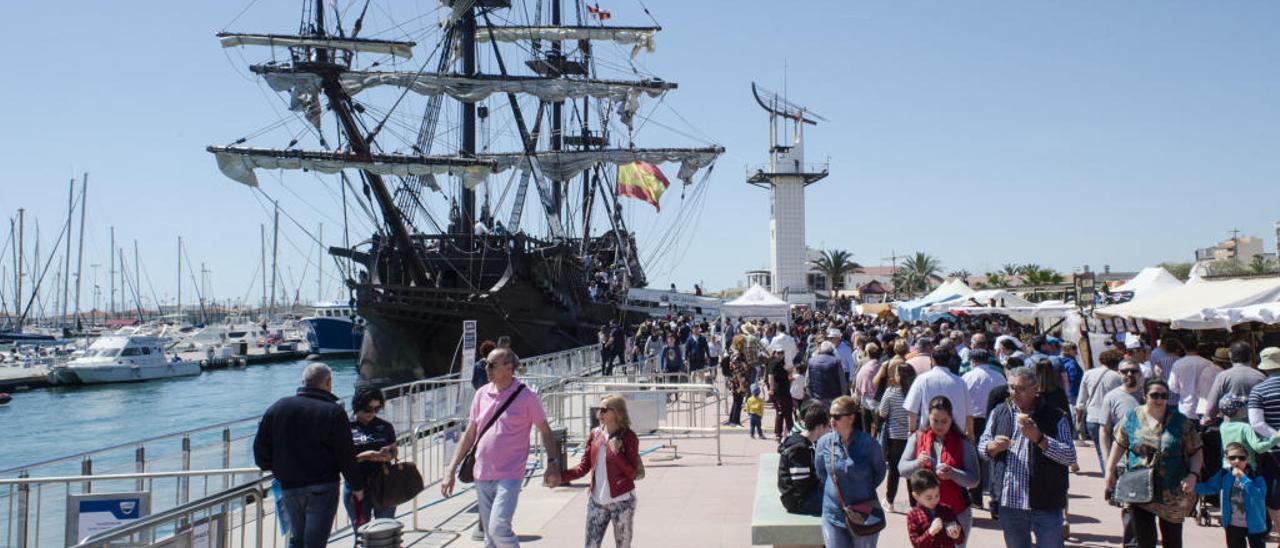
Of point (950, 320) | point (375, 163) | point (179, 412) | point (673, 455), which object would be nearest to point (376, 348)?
point (375, 163)

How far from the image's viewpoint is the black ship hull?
33906 mm

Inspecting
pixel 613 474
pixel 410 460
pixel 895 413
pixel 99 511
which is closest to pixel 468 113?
pixel 410 460

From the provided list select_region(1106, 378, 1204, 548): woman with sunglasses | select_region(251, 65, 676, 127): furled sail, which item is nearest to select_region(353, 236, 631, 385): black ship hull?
select_region(251, 65, 676, 127): furled sail

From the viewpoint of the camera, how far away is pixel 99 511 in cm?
636

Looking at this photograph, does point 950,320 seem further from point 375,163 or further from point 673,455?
point 673,455

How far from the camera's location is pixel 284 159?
28.7 meters

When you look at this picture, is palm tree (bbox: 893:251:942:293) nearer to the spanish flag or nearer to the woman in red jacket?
the spanish flag

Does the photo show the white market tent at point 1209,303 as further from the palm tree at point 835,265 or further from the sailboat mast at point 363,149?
the palm tree at point 835,265

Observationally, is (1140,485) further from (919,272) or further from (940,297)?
(919,272)

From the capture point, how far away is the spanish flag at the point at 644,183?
46625mm

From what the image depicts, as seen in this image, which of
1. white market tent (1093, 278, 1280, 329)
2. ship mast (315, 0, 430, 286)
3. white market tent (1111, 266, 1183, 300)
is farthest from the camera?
ship mast (315, 0, 430, 286)

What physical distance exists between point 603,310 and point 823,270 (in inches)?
1937

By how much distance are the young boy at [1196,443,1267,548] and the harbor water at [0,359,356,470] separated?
25090 millimetres

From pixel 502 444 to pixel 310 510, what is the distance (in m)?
1.24
